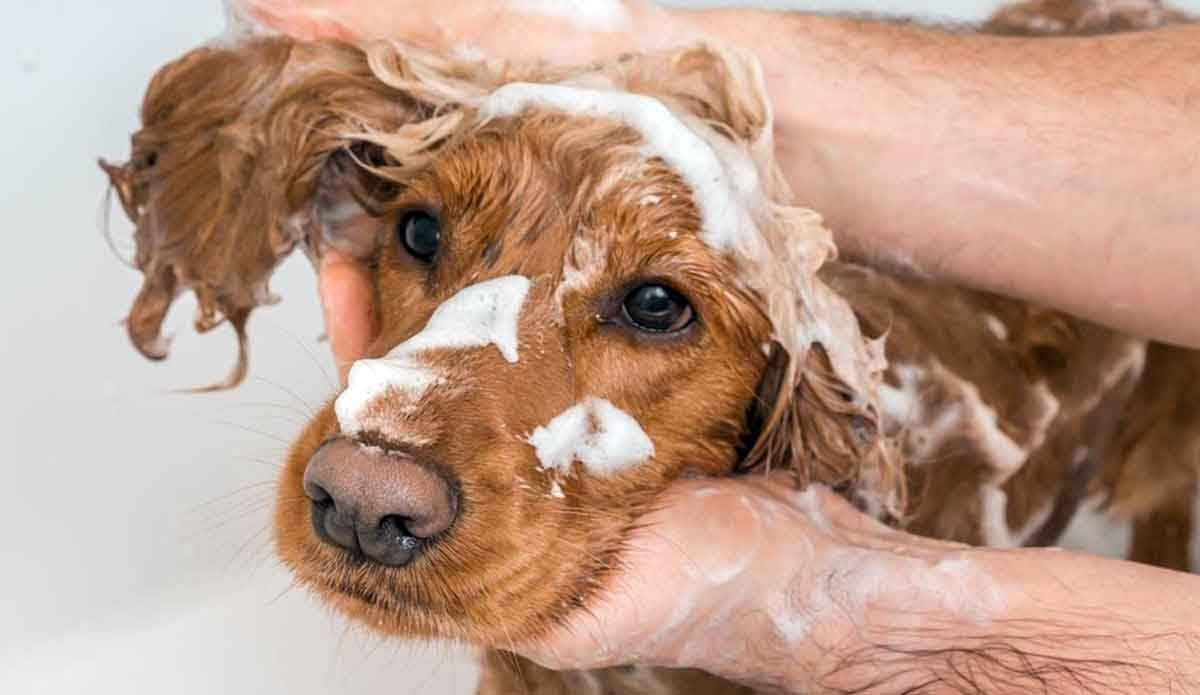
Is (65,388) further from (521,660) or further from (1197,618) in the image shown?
(1197,618)

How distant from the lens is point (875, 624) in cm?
171

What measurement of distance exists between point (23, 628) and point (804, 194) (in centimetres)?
178

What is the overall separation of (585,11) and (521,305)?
479mm

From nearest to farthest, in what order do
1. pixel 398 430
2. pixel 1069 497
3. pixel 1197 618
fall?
pixel 398 430, pixel 1197 618, pixel 1069 497

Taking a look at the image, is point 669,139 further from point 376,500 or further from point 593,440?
point 376,500

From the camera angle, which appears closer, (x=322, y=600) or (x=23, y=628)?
(x=322, y=600)

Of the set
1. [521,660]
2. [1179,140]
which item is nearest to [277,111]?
[521,660]

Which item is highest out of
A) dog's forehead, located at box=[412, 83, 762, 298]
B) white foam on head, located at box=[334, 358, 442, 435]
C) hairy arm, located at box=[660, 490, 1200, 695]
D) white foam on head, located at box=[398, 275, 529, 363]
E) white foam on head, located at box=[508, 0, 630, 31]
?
white foam on head, located at box=[508, 0, 630, 31]

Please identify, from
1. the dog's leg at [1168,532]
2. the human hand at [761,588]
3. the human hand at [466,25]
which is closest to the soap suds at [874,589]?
the human hand at [761,588]

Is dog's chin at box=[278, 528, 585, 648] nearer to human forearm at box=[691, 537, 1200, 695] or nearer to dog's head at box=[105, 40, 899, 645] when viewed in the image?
dog's head at box=[105, 40, 899, 645]

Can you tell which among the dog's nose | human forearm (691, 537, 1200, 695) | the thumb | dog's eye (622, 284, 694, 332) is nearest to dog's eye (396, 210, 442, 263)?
the thumb

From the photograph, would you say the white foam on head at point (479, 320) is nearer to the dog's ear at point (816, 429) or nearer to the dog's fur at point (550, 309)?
the dog's fur at point (550, 309)

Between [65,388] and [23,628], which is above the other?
[65,388]

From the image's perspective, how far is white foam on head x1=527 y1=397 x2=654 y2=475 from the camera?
1525 millimetres
